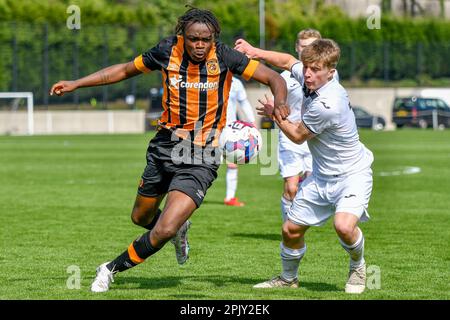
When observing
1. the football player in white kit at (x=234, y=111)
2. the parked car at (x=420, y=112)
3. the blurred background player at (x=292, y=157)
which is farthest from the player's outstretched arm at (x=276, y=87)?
the parked car at (x=420, y=112)

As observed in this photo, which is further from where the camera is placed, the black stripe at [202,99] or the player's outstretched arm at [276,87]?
the black stripe at [202,99]

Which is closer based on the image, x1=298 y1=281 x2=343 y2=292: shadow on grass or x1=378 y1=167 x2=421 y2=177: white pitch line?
x1=298 y1=281 x2=343 y2=292: shadow on grass

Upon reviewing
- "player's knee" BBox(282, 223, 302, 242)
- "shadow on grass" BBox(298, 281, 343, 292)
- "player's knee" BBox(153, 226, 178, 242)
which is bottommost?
"shadow on grass" BBox(298, 281, 343, 292)

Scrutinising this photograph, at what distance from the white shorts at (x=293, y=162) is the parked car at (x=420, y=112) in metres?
44.8

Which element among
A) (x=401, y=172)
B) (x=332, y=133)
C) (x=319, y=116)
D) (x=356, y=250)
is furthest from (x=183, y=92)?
(x=401, y=172)

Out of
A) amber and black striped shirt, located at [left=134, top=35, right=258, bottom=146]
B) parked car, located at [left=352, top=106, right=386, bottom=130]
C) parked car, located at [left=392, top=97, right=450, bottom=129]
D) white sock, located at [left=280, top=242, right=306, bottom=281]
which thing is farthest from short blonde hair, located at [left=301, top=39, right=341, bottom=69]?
parked car, located at [left=392, top=97, right=450, bottom=129]

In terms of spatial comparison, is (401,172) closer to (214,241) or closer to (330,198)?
(214,241)

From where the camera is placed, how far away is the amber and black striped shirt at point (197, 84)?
8.52 meters

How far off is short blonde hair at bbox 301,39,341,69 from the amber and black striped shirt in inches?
19.9

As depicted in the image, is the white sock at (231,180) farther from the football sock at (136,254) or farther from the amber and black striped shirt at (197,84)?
the football sock at (136,254)

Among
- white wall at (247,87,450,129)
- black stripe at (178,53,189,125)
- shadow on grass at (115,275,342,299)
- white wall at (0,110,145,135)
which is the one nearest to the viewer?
black stripe at (178,53,189,125)

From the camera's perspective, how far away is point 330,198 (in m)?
8.42

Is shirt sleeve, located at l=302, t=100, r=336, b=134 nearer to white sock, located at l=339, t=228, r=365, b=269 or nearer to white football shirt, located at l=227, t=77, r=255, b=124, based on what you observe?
white sock, located at l=339, t=228, r=365, b=269

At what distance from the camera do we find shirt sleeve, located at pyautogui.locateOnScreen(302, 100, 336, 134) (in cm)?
822
